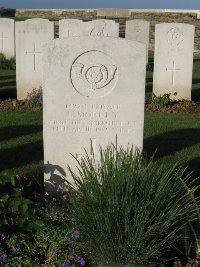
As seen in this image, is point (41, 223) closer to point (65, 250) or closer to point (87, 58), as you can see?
point (65, 250)

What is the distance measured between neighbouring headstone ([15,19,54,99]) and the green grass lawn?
47.6 inches

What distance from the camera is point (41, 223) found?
133 inches

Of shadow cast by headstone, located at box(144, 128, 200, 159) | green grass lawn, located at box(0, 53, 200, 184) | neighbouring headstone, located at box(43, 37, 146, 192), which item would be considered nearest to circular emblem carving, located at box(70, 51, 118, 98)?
neighbouring headstone, located at box(43, 37, 146, 192)

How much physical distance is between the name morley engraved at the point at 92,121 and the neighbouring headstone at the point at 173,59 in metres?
5.44

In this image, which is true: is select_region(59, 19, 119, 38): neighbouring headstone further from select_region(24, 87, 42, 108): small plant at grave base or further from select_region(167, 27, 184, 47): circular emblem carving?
select_region(24, 87, 42, 108): small plant at grave base

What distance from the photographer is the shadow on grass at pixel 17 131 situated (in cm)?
694

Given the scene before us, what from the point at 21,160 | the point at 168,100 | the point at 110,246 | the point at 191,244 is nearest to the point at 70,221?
the point at 110,246

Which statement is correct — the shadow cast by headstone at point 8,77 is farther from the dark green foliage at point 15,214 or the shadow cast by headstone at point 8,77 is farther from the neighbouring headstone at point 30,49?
the dark green foliage at point 15,214

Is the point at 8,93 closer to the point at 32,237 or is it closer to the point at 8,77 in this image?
the point at 8,77

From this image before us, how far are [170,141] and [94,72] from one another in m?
2.80

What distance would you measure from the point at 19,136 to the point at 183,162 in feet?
8.03

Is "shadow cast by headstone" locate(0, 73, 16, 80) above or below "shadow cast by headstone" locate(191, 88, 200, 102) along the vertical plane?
above

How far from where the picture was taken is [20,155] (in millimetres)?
6055

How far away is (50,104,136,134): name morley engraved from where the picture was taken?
4.38 m
